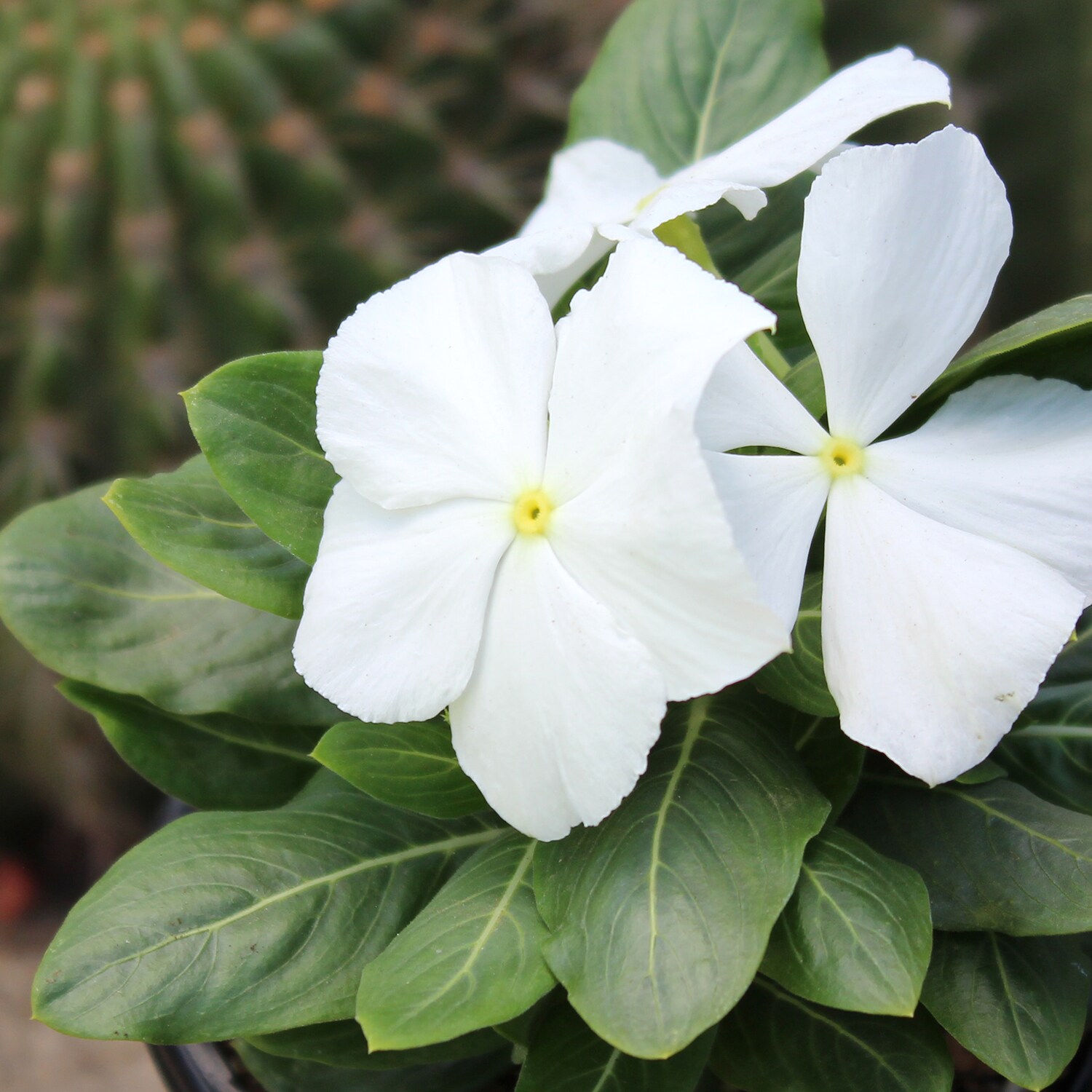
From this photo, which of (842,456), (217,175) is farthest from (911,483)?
(217,175)

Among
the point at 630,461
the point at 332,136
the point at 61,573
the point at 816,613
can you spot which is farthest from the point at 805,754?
the point at 332,136

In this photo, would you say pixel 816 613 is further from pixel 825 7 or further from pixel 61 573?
pixel 825 7

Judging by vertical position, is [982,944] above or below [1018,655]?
below

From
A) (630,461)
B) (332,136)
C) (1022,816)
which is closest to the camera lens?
(630,461)

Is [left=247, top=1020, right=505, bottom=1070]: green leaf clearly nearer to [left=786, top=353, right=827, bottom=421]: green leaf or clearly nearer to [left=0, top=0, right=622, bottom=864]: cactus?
[left=786, top=353, right=827, bottom=421]: green leaf

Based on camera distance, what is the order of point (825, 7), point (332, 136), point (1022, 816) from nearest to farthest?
point (1022, 816) → point (332, 136) → point (825, 7)

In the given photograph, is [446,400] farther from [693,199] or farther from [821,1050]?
[821,1050]

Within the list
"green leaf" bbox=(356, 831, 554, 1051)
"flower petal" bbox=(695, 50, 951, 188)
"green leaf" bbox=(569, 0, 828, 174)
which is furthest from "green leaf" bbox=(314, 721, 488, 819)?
"green leaf" bbox=(569, 0, 828, 174)
